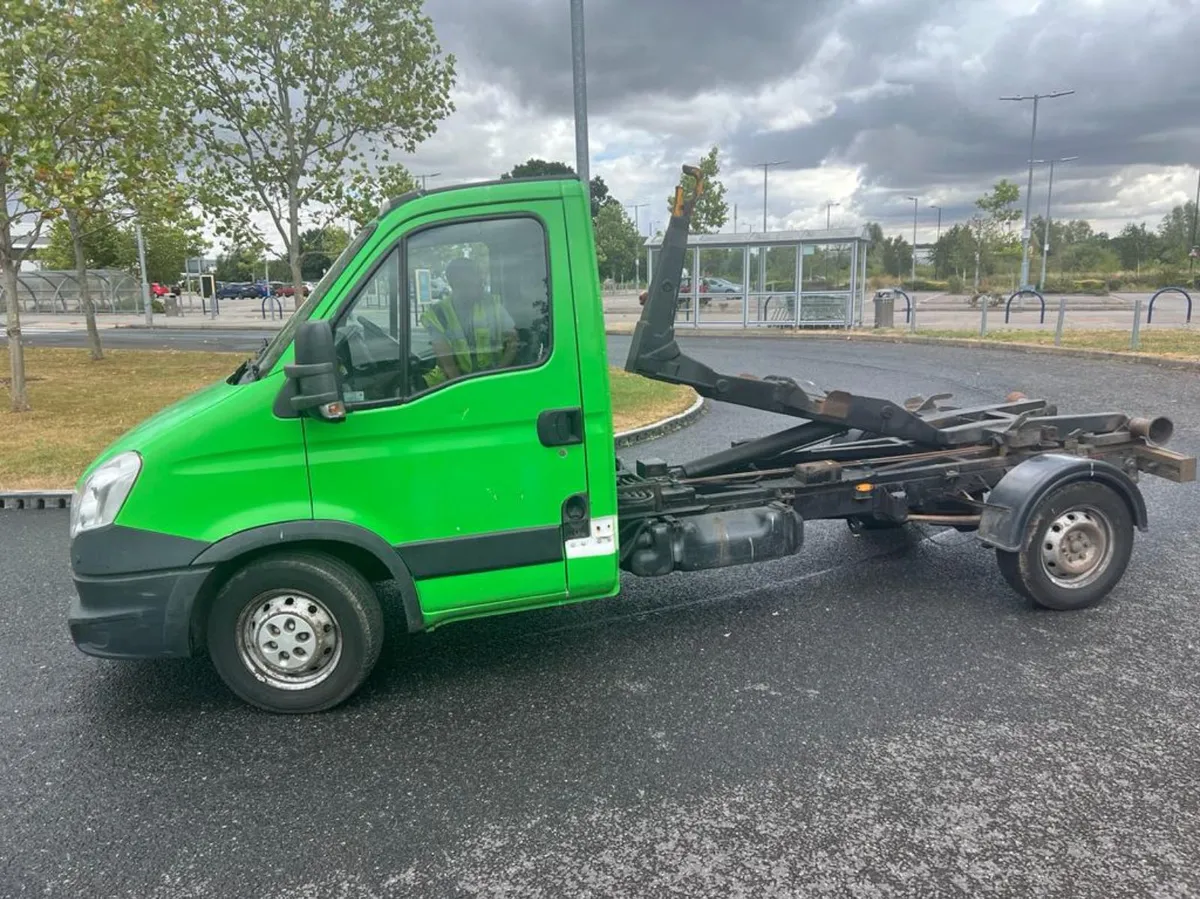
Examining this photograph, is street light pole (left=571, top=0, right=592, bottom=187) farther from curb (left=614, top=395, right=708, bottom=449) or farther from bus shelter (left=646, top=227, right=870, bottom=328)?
bus shelter (left=646, top=227, right=870, bottom=328)

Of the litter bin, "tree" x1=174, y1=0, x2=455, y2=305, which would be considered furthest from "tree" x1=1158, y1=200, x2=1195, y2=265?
"tree" x1=174, y1=0, x2=455, y2=305

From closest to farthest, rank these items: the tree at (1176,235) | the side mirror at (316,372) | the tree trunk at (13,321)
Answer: the side mirror at (316,372) → the tree trunk at (13,321) → the tree at (1176,235)

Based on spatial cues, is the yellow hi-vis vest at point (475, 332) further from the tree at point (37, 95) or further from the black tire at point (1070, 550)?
the tree at point (37, 95)

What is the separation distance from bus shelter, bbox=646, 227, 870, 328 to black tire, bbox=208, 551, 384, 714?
21.5 metres

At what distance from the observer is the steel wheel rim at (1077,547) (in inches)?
189

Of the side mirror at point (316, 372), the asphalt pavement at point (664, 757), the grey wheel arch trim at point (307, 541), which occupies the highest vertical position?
the side mirror at point (316, 372)

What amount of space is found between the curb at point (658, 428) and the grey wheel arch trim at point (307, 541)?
552 centimetres

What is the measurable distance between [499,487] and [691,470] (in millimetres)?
1678

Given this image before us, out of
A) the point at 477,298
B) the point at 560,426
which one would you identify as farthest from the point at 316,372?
the point at 560,426

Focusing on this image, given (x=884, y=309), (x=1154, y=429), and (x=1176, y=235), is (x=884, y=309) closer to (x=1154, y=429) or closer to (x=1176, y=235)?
(x=1154, y=429)

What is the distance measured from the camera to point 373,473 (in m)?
3.72

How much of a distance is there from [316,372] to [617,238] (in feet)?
215

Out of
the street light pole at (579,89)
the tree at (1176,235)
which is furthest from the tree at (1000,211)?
the street light pole at (579,89)

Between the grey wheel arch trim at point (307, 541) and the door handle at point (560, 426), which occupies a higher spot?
the door handle at point (560, 426)
